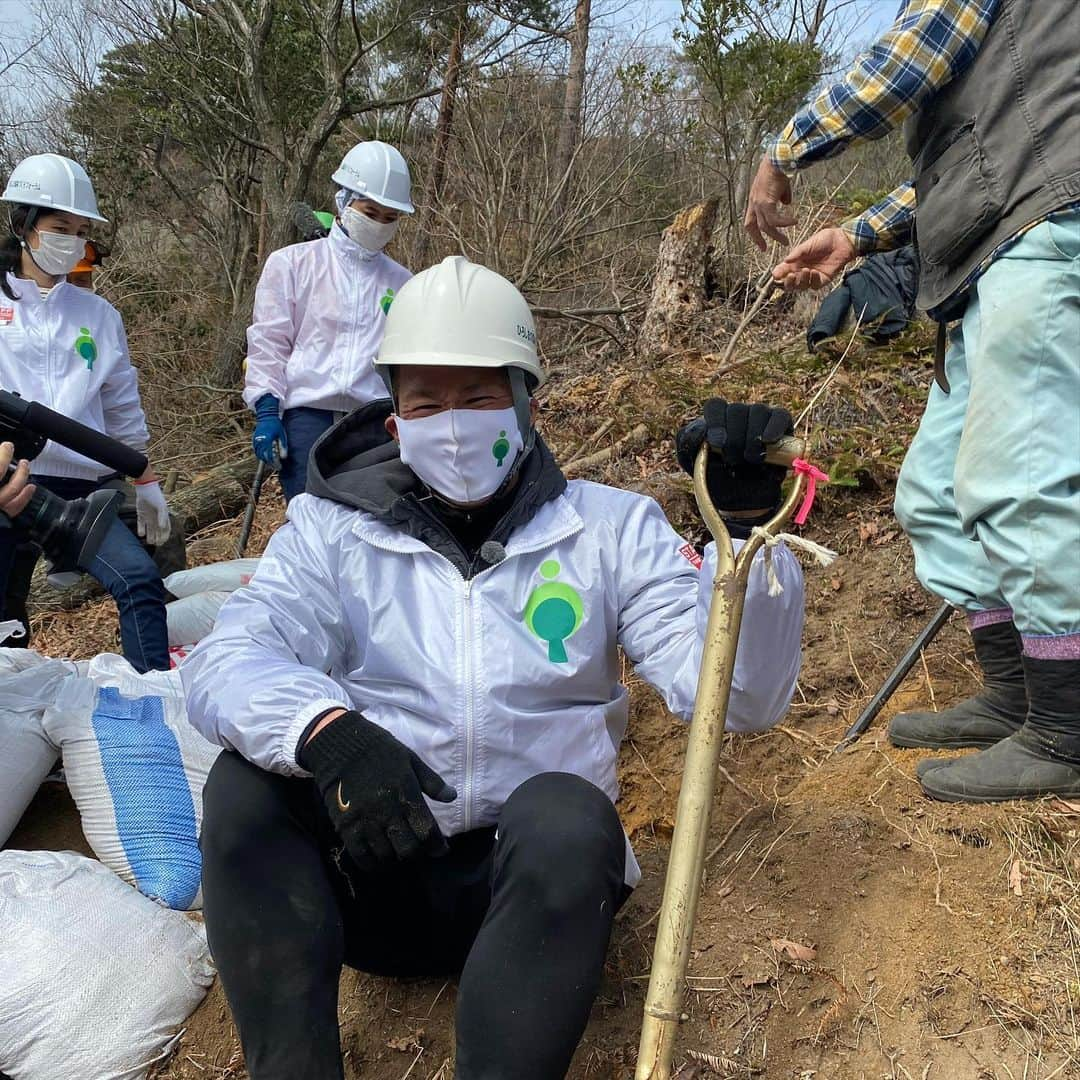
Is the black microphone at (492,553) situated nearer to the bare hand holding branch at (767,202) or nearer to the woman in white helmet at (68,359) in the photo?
the bare hand holding branch at (767,202)

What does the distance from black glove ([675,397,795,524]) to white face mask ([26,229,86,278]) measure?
3055 millimetres

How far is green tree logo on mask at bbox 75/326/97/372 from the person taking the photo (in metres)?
3.74

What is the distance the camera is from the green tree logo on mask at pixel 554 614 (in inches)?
73.9

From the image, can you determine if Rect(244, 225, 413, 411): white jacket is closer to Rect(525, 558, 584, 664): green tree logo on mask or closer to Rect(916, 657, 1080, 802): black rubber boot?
Rect(525, 558, 584, 664): green tree logo on mask

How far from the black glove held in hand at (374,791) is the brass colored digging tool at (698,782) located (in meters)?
0.39

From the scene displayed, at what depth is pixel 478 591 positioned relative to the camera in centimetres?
188

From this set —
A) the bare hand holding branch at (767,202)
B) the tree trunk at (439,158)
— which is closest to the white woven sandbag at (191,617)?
the bare hand holding branch at (767,202)

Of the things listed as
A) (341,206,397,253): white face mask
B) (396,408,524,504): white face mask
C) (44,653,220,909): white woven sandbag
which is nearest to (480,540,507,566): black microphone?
(396,408,524,504): white face mask

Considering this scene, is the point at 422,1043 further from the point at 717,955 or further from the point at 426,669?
the point at 426,669

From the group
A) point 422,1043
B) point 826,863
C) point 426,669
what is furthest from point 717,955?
point 426,669

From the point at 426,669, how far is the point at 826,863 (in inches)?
38.6

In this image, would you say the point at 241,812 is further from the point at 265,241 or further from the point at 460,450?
the point at 265,241

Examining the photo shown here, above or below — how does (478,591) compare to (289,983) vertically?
above

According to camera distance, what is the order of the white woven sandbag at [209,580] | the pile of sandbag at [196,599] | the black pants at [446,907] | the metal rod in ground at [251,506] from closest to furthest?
the black pants at [446,907] < the pile of sandbag at [196,599] < the white woven sandbag at [209,580] < the metal rod in ground at [251,506]
